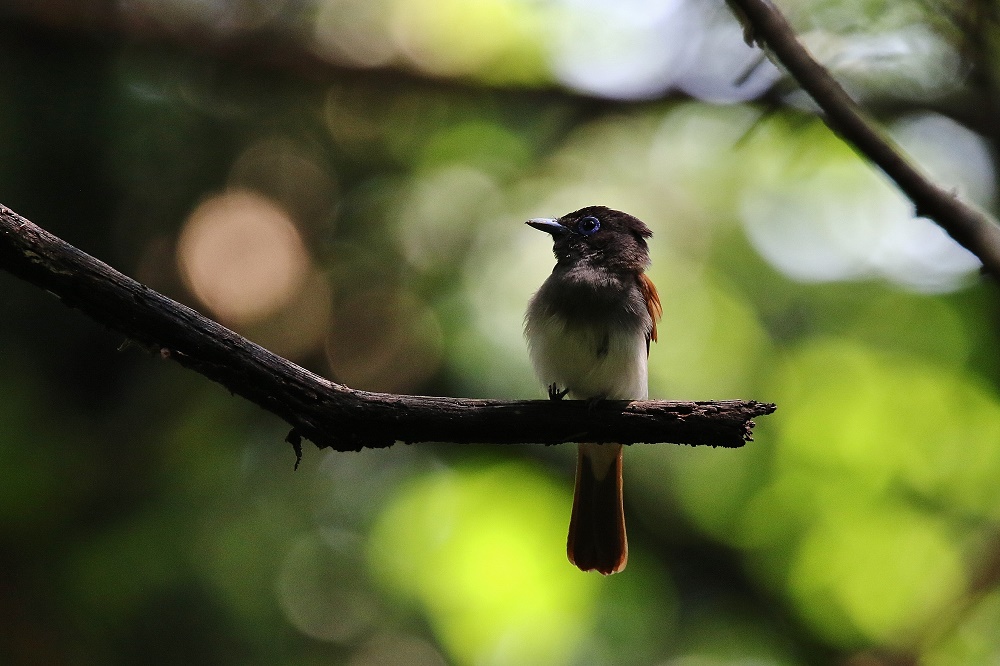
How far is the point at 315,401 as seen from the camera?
2.95 m

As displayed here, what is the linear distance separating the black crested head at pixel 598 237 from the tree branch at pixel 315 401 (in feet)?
5.45

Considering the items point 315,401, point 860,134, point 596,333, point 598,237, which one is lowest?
point 315,401

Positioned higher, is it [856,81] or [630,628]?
[856,81]

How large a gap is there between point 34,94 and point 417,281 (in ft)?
9.52

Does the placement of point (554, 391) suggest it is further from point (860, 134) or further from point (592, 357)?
point (860, 134)

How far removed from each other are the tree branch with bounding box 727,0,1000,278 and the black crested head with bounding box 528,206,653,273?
3297 mm

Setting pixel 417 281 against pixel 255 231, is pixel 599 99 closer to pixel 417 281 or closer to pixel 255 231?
pixel 417 281

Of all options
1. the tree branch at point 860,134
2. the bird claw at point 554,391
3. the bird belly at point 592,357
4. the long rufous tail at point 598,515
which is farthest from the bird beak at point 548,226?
the tree branch at point 860,134

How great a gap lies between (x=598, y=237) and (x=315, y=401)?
2487 millimetres

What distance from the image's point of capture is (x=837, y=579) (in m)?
6.37

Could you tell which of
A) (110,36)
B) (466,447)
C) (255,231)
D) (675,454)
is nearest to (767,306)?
(675,454)

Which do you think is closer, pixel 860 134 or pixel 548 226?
pixel 860 134

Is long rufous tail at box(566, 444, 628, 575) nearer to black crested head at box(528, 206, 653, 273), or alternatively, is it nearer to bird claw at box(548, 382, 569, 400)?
bird claw at box(548, 382, 569, 400)

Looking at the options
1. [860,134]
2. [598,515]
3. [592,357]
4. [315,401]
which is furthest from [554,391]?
[860,134]
